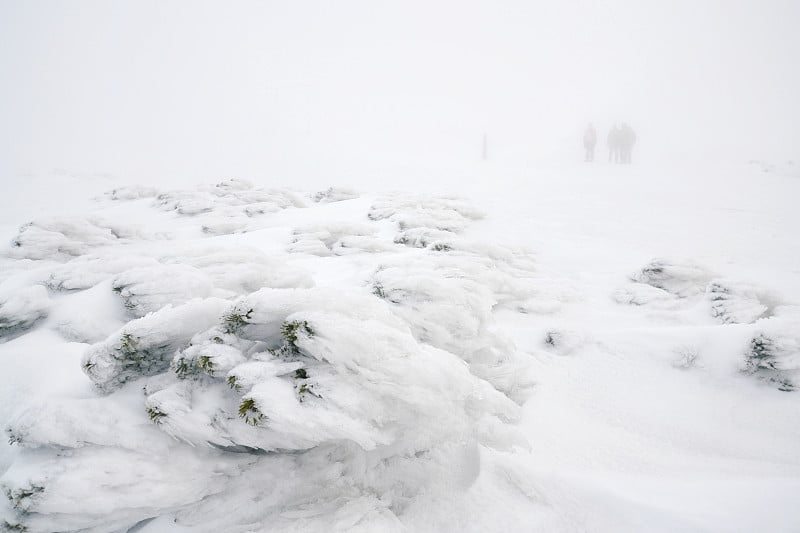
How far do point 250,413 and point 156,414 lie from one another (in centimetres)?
65

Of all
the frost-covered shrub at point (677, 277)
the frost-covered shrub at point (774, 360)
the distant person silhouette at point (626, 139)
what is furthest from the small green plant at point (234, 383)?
the distant person silhouette at point (626, 139)

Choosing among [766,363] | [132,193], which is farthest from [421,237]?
[132,193]

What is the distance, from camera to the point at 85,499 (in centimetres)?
218

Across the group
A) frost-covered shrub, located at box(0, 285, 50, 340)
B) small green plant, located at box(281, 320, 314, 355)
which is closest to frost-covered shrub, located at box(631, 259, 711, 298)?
small green plant, located at box(281, 320, 314, 355)

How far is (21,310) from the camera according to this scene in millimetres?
4207

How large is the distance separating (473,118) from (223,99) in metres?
38.7

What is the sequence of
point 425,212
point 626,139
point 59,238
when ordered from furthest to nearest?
point 626,139
point 425,212
point 59,238

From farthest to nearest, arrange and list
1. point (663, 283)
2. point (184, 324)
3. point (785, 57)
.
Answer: point (785, 57)
point (663, 283)
point (184, 324)

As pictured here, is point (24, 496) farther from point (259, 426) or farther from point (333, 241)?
point (333, 241)

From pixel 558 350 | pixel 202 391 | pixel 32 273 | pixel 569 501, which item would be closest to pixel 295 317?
pixel 202 391

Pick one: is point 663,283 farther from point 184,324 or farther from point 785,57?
point 785,57

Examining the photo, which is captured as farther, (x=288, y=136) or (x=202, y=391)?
(x=288, y=136)

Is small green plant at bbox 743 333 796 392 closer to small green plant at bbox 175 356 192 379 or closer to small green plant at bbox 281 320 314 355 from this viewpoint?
small green plant at bbox 281 320 314 355

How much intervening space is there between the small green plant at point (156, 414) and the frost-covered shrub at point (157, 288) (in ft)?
5.79
